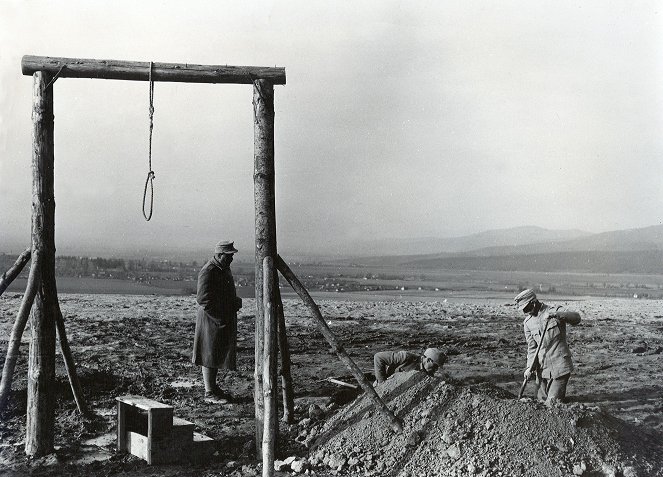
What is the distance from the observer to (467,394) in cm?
703

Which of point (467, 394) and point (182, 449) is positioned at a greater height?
point (467, 394)

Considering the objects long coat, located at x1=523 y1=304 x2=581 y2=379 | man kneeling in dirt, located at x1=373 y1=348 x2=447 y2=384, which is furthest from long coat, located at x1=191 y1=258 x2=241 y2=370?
long coat, located at x1=523 y1=304 x2=581 y2=379

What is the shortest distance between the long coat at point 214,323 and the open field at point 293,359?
60 cm

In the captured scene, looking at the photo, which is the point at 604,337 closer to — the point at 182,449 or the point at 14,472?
the point at 182,449

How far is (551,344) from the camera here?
841 centimetres

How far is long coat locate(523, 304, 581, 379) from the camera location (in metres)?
8.31

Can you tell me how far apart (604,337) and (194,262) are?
29.0 metres

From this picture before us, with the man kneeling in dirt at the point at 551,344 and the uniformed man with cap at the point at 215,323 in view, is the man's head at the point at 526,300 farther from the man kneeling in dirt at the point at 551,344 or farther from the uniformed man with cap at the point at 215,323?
the uniformed man with cap at the point at 215,323

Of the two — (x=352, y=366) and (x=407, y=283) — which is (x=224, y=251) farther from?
(x=407, y=283)

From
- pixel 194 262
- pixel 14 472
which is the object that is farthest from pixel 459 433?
pixel 194 262

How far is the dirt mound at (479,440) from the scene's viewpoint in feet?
20.2

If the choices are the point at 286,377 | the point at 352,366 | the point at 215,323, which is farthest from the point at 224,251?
the point at 352,366

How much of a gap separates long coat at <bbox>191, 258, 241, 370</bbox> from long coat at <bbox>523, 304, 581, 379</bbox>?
3832 mm

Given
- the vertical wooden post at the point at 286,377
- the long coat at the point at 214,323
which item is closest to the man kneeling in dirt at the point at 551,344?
the vertical wooden post at the point at 286,377
